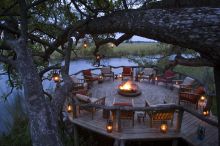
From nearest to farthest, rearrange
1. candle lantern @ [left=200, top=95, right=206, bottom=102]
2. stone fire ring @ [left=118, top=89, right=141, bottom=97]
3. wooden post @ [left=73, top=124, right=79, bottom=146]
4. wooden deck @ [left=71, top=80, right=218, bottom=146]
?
1. wooden deck @ [left=71, top=80, right=218, bottom=146]
2. wooden post @ [left=73, top=124, right=79, bottom=146]
3. candle lantern @ [left=200, top=95, right=206, bottom=102]
4. stone fire ring @ [left=118, top=89, right=141, bottom=97]

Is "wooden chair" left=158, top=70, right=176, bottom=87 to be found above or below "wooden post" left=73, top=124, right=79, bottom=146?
above

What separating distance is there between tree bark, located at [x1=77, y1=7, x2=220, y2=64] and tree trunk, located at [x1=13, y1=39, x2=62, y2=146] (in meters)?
1.48

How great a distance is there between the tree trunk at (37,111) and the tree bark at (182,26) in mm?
1481

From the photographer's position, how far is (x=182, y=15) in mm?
2660

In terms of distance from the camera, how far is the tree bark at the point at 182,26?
228cm

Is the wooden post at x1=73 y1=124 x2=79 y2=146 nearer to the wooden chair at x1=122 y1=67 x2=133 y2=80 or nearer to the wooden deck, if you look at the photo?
the wooden deck

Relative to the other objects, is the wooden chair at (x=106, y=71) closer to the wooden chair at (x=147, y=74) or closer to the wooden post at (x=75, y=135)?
the wooden chair at (x=147, y=74)

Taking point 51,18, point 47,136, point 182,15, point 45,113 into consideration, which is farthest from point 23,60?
point 51,18

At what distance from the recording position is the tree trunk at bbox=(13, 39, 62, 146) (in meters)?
2.27

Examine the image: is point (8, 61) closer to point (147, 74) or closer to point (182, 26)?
point (182, 26)

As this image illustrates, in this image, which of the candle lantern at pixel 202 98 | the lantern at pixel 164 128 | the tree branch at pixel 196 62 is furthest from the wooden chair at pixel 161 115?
the tree branch at pixel 196 62

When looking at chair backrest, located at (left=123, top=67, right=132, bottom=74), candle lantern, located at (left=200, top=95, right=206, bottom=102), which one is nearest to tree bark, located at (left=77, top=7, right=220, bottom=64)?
candle lantern, located at (left=200, top=95, right=206, bottom=102)

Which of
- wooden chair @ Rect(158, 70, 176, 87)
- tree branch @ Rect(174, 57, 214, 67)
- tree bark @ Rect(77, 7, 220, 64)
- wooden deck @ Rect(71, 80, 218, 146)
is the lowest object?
wooden deck @ Rect(71, 80, 218, 146)

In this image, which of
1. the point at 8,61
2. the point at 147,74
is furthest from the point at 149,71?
the point at 8,61
